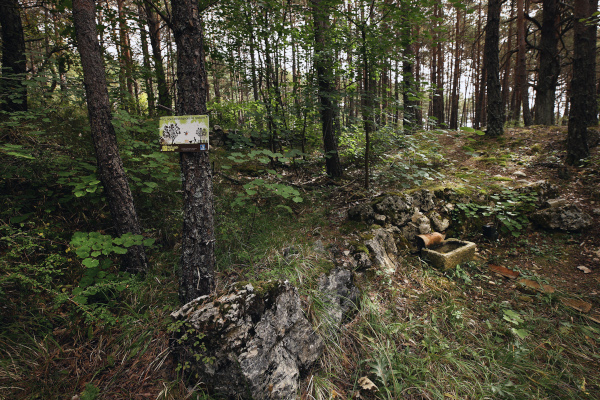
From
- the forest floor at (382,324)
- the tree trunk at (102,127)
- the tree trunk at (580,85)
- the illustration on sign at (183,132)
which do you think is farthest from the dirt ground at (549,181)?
the tree trunk at (102,127)

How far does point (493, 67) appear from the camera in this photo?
6949mm

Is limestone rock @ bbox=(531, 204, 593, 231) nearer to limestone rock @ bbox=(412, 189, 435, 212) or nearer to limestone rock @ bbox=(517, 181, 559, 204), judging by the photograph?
limestone rock @ bbox=(517, 181, 559, 204)

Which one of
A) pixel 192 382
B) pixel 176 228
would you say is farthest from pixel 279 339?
pixel 176 228

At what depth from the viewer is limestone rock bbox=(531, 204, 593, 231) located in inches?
155

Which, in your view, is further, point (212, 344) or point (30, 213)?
point (30, 213)

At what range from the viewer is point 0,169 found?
2.78 m

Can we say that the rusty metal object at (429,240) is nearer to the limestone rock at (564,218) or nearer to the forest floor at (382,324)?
the forest floor at (382,324)

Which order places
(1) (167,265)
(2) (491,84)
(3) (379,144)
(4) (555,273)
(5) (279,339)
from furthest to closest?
1. (2) (491,84)
2. (3) (379,144)
3. (4) (555,273)
4. (1) (167,265)
5. (5) (279,339)

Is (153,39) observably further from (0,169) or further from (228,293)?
(228,293)

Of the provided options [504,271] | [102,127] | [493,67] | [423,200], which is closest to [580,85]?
[493,67]

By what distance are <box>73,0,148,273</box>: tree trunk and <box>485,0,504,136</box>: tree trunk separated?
9.08m

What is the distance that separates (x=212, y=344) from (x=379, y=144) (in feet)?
14.1

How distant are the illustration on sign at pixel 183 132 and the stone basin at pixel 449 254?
3.58 m

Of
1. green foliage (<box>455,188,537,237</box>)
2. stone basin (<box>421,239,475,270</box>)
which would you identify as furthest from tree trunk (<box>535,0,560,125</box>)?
stone basin (<box>421,239,475,270</box>)
